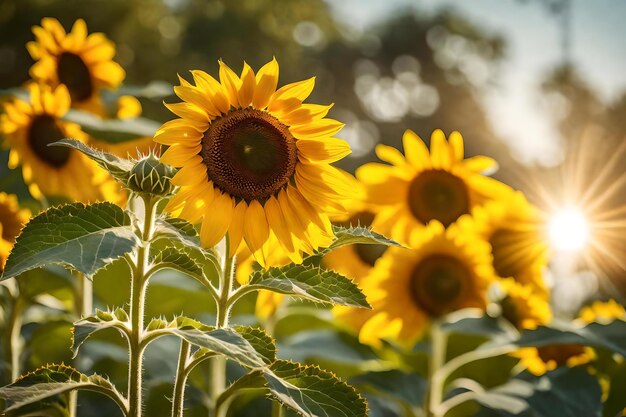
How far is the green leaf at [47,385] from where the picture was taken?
746 mm

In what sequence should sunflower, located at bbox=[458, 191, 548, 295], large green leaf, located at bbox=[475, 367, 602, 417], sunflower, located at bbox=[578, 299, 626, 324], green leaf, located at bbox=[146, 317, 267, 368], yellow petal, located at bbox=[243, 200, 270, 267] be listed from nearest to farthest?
green leaf, located at bbox=[146, 317, 267, 368] → yellow petal, located at bbox=[243, 200, 270, 267] → large green leaf, located at bbox=[475, 367, 602, 417] → sunflower, located at bbox=[458, 191, 548, 295] → sunflower, located at bbox=[578, 299, 626, 324]

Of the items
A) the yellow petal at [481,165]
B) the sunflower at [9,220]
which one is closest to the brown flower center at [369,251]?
the yellow petal at [481,165]

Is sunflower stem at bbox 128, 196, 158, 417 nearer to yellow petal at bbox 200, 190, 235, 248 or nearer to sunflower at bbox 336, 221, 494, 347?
yellow petal at bbox 200, 190, 235, 248

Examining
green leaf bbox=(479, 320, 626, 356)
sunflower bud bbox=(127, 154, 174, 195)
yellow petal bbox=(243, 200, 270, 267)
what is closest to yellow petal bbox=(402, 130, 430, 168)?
green leaf bbox=(479, 320, 626, 356)

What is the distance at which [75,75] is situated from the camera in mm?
2037

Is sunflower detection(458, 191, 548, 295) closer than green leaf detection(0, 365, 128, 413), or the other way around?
green leaf detection(0, 365, 128, 413)

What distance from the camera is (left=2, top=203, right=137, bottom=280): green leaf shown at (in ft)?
2.38

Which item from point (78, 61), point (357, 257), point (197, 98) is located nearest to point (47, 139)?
point (78, 61)

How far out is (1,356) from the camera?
57.6 inches

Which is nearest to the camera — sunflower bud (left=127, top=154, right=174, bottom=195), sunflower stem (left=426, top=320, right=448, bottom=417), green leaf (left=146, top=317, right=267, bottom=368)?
green leaf (left=146, top=317, right=267, bottom=368)

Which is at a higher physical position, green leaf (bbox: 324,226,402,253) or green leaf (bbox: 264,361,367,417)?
green leaf (bbox: 324,226,402,253)

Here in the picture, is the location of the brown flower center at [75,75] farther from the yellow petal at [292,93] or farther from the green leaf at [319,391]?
the green leaf at [319,391]

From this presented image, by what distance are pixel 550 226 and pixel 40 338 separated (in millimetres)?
976

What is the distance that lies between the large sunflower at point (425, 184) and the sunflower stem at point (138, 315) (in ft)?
3.04
